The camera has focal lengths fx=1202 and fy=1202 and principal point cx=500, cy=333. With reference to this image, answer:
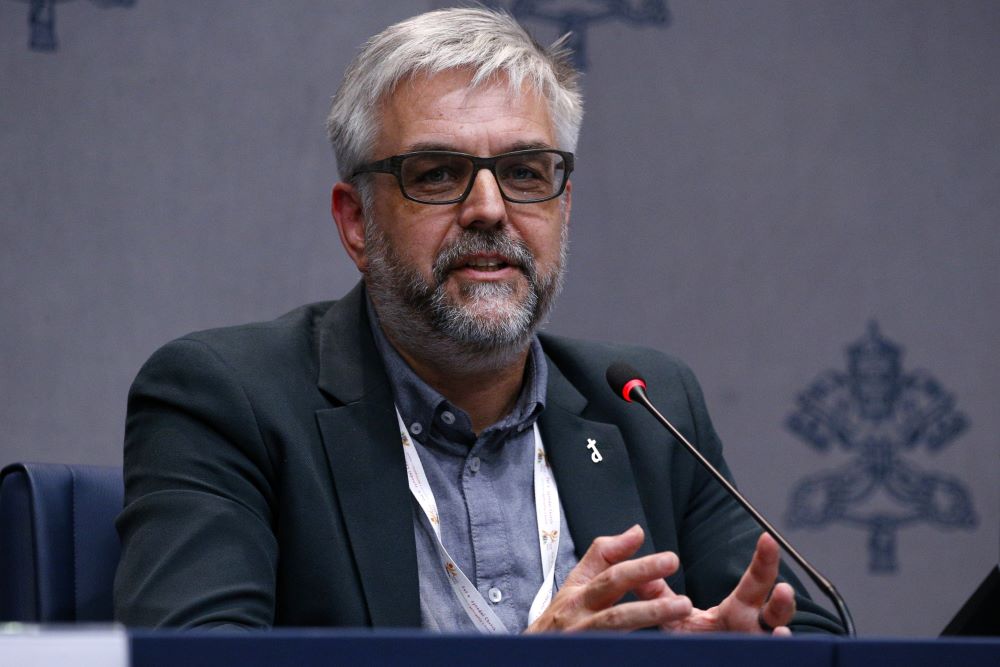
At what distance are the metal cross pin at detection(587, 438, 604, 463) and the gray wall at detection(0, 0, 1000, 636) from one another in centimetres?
97

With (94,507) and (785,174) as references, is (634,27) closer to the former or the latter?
(785,174)

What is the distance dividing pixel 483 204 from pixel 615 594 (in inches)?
28.7

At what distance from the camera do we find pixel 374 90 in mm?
2018

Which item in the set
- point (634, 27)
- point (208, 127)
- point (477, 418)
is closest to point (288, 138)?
point (208, 127)

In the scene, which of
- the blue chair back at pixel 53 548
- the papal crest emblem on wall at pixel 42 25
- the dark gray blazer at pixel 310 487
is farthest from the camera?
the papal crest emblem on wall at pixel 42 25

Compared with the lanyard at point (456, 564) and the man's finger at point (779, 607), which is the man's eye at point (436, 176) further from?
the man's finger at point (779, 607)

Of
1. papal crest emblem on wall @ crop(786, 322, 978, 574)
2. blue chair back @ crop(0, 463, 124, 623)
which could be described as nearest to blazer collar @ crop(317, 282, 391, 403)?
blue chair back @ crop(0, 463, 124, 623)

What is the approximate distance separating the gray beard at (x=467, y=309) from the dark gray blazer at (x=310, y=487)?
0.09 m

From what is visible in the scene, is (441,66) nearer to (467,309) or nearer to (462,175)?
(462,175)

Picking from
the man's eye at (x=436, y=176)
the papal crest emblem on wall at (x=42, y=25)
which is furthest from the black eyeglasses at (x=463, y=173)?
the papal crest emblem on wall at (x=42, y=25)

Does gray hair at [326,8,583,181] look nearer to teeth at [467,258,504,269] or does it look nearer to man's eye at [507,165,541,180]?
man's eye at [507,165,541,180]

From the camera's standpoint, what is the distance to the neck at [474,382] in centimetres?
200

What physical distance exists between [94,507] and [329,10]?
1.57 metres

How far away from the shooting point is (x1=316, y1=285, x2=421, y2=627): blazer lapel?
5.65 feet
